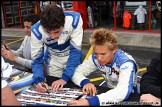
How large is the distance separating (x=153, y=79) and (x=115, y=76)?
18.0 inches

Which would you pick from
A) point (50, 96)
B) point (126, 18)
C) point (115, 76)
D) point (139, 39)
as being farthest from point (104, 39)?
point (126, 18)

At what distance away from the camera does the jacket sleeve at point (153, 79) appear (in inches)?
82.4

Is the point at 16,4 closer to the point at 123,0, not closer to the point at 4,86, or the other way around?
the point at 123,0

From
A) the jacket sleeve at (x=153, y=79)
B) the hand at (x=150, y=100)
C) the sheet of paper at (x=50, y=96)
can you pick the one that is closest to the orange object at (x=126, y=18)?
the sheet of paper at (x=50, y=96)

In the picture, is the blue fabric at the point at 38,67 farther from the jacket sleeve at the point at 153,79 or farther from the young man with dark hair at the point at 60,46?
the jacket sleeve at the point at 153,79

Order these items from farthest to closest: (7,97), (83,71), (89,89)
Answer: (83,71) < (89,89) < (7,97)

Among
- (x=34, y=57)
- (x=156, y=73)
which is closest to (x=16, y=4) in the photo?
(x=34, y=57)

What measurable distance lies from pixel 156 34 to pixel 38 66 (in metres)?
9.85

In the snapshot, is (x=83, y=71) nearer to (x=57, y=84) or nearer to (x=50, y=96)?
(x=57, y=84)

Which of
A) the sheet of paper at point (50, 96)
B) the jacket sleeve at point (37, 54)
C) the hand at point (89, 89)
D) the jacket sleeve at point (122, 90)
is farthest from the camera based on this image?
the jacket sleeve at point (37, 54)

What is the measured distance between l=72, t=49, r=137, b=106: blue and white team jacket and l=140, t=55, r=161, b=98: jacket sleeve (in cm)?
12

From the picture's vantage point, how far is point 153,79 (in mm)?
2180

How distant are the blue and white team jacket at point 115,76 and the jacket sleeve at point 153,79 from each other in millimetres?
120

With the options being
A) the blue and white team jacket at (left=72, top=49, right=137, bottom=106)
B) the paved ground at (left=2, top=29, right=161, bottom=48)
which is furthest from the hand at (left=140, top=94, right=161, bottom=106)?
the paved ground at (left=2, top=29, right=161, bottom=48)
